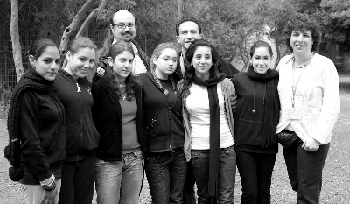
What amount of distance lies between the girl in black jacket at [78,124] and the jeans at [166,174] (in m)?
0.59

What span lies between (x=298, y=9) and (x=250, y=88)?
17907 mm

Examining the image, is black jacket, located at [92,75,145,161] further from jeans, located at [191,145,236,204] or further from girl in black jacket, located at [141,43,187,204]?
jeans, located at [191,145,236,204]

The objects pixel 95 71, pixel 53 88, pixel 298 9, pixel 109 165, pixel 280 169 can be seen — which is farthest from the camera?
pixel 298 9

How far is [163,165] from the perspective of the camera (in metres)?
3.97

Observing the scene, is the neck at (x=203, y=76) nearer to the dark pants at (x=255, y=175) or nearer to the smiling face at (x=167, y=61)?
the smiling face at (x=167, y=61)

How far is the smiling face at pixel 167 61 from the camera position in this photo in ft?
13.1

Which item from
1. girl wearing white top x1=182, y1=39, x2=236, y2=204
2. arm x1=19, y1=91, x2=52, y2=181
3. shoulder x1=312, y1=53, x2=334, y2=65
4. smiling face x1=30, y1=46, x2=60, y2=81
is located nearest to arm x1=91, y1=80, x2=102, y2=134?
smiling face x1=30, y1=46, x2=60, y2=81

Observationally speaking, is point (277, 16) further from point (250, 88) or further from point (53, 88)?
point (53, 88)

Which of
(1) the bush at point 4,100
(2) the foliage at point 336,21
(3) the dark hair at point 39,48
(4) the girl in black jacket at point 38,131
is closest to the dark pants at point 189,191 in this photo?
(4) the girl in black jacket at point 38,131

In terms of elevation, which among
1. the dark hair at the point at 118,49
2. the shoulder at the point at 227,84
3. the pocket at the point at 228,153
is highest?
the dark hair at the point at 118,49

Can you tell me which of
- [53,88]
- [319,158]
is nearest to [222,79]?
[319,158]

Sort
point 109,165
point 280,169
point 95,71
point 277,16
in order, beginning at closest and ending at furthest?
point 109,165
point 95,71
point 280,169
point 277,16

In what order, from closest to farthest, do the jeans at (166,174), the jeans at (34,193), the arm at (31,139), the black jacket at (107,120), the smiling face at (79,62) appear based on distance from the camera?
the arm at (31,139), the jeans at (34,193), the smiling face at (79,62), the black jacket at (107,120), the jeans at (166,174)

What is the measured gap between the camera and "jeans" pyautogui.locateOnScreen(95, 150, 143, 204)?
3.71 meters
